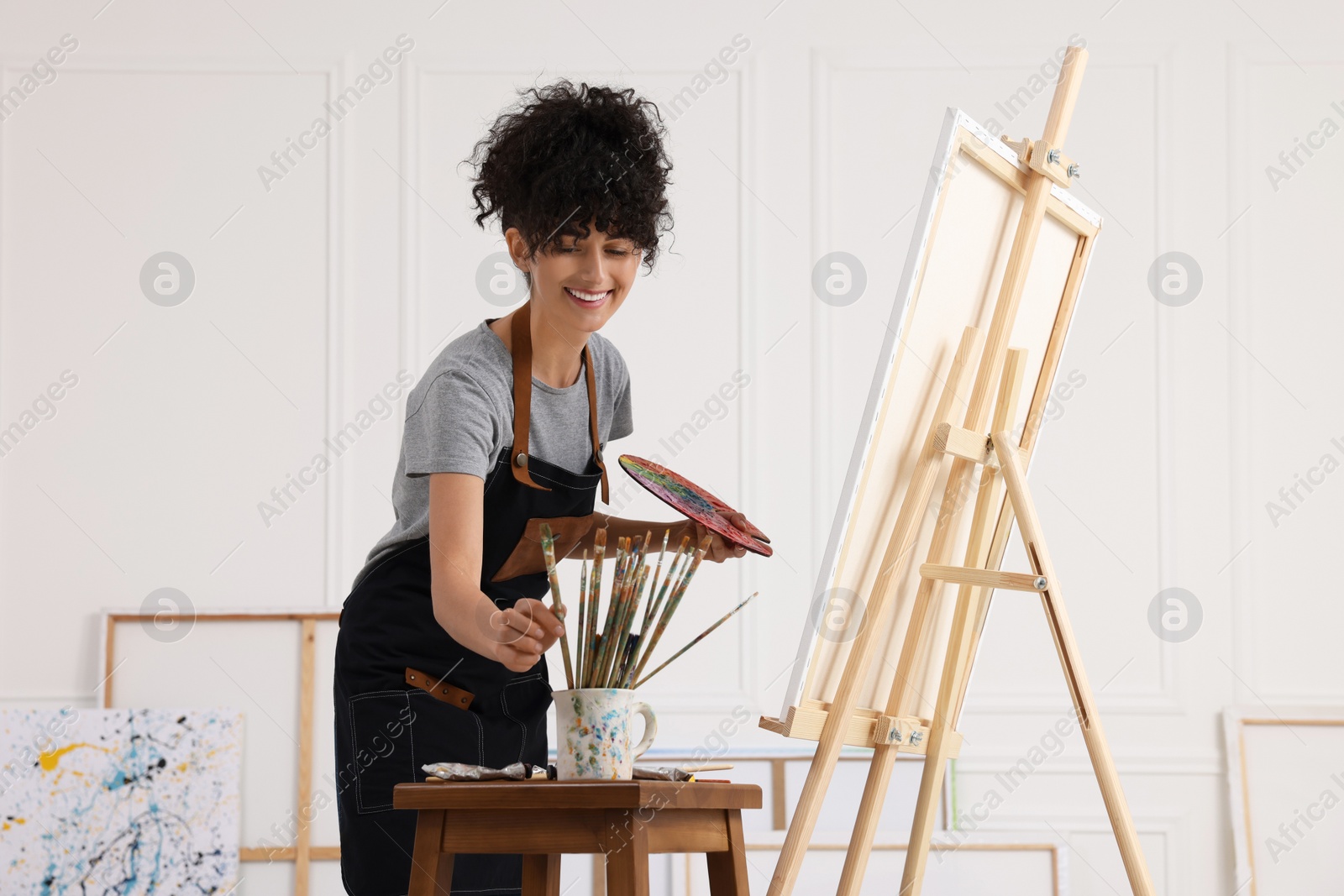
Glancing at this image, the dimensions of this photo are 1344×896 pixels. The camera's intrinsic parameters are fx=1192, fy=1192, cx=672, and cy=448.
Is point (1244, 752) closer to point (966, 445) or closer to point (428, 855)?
point (966, 445)

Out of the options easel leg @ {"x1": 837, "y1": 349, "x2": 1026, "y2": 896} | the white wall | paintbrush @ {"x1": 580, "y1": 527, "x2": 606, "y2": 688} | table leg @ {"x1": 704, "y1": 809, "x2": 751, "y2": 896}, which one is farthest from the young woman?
the white wall

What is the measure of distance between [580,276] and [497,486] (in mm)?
296

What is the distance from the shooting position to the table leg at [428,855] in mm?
1216

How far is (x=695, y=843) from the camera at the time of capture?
1.27m

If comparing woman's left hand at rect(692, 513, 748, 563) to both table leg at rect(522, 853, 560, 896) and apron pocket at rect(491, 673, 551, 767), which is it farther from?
table leg at rect(522, 853, 560, 896)

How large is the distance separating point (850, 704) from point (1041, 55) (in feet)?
8.42

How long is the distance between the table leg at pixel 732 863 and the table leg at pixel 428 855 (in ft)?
0.97

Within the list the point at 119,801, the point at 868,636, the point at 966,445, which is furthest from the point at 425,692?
the point at 119,801

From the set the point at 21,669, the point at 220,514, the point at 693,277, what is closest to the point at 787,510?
the point at 693,277

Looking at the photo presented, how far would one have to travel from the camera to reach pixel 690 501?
5.22ft

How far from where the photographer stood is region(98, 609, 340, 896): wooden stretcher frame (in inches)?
128

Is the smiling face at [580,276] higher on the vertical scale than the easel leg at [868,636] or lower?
higher

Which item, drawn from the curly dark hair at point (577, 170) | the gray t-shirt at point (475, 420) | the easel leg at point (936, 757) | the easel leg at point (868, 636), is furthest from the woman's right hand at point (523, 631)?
the easel leg at point (936, 757)

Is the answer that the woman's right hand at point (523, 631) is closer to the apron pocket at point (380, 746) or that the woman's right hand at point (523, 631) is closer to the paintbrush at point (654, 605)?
the paintbrush at point (654, 605)
